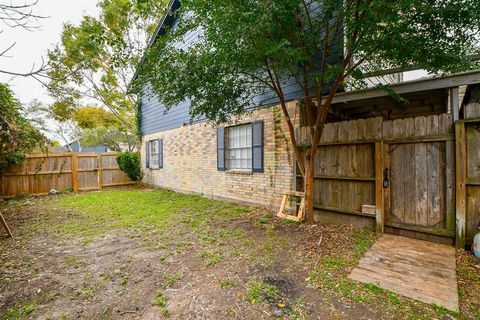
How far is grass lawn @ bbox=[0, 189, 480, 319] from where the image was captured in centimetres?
234

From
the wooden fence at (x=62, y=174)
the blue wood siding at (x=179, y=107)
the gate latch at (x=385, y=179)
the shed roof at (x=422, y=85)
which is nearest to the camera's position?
the shed roof at (x=422, y=85)

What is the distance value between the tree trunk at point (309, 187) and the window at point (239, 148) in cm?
245

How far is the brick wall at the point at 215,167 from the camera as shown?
5.90 m

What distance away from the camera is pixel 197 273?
10.2 feet

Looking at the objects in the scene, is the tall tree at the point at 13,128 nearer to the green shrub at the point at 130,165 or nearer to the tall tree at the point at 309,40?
the tall tree at the point at 309,40

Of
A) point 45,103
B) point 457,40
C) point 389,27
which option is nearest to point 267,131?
point 389,27

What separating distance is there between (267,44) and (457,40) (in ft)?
9.01

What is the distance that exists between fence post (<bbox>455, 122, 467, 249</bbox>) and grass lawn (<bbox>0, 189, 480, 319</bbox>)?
0.40 metres

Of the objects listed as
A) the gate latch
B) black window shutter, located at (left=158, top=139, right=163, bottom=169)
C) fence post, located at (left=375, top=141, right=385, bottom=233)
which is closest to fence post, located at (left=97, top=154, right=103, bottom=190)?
black window shutter, located at (left=158, top=139, right=163, bottom=169)

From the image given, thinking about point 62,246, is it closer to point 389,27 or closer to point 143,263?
point 143,263

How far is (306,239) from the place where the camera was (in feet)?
13.6

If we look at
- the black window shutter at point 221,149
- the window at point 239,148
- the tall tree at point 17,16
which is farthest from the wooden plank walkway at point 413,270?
Answer: the tall tree at point 17,16

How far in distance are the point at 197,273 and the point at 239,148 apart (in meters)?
4.64

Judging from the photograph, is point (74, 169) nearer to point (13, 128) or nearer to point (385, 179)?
point (13, 128)
